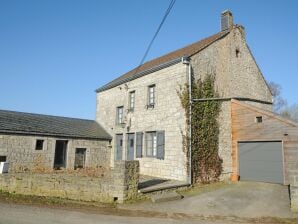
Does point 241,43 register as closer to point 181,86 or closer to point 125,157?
point 181,86

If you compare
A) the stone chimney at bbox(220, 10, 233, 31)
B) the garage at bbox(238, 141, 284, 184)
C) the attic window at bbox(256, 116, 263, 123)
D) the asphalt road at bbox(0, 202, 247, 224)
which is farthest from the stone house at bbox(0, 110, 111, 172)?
the stone chimney at bbox(220, 10, 233, 31)

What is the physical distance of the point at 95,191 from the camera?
35.8 ft

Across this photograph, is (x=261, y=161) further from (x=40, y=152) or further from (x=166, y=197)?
(x=40, y=152)

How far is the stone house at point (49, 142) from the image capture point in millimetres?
16797

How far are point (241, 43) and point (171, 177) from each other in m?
10.3

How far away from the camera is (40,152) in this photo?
701 inches

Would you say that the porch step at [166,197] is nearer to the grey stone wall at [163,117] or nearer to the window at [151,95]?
the grey stone wall at [163,117]

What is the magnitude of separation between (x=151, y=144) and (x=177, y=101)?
135 inches

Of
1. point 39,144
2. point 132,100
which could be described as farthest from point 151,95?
point 39,144

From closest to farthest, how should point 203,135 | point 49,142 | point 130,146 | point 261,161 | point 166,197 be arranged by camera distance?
point 166,197
point 261,161
point 203,135
point 49,142
point 130,146

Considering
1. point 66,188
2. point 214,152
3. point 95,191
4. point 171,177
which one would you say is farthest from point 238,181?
point 66,188

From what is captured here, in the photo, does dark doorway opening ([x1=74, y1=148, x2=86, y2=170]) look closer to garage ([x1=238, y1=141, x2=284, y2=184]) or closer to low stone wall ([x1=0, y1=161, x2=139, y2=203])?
low stone wall ([x1=0, y1=161, x2=139, y2=203])

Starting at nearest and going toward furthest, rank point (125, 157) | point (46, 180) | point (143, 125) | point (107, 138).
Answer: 1. point (46, 180)
2. point (143, 125)
3. point (125, 157)
4. point (107, 138)

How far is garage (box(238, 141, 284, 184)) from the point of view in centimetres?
1403
